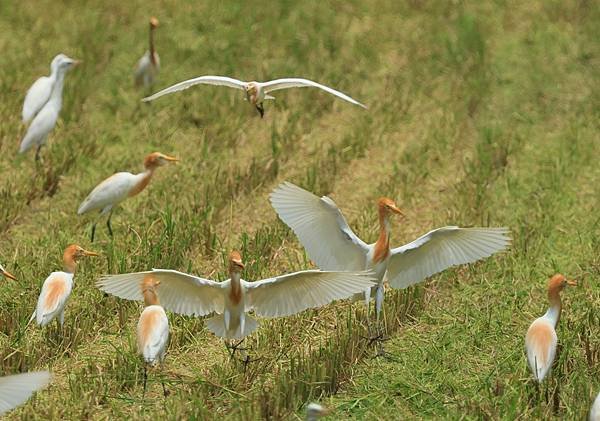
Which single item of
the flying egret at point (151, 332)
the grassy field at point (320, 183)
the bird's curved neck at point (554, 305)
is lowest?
the grassy field at point (320, 183)

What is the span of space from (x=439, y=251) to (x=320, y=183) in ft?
7.50

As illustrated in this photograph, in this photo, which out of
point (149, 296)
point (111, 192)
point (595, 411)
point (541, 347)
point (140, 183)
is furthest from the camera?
point (140, 183)

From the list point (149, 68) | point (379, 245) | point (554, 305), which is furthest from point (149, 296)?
point (149, 68)

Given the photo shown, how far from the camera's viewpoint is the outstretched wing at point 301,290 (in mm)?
5453

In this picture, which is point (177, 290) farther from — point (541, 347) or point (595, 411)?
point (595, 411)

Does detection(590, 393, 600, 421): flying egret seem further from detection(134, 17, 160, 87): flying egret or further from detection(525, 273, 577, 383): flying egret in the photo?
detection(134, 17, 160, 87): flying egret

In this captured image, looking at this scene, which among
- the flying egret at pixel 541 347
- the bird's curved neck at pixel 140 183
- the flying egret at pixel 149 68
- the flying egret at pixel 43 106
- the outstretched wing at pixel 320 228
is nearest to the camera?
the flying egret at pixel 541 347

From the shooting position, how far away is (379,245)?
19.8 ft

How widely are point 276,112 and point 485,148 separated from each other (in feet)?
6.62

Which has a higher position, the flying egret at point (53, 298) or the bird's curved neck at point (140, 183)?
the flying egret at point (53, 298)

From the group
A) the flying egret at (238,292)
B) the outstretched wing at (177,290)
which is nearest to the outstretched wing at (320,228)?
the flying egret at (238,292)

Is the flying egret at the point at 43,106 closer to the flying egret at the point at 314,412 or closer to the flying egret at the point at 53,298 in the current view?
the flying egret at the point at 53,298

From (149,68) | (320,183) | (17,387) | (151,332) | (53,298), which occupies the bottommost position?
(320,183)

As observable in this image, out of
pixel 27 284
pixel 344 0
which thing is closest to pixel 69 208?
pixel 27 284
